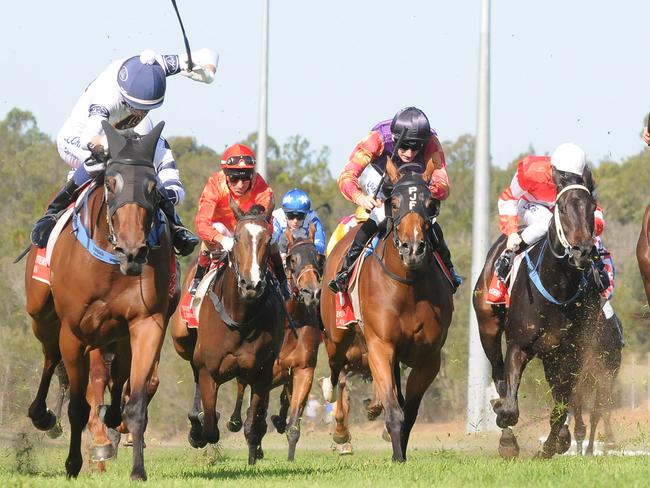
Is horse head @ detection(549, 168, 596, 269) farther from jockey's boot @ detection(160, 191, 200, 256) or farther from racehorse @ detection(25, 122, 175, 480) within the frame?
racehorse @ detection(25, 122, 175, 480)

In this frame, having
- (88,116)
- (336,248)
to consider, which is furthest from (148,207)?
(336,248)

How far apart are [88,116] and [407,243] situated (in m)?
2.82

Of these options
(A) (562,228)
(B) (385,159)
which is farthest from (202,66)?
(A) (562,228)

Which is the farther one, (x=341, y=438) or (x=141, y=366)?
(x=341, y=438)

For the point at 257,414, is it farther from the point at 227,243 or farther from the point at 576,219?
the point at 576,219

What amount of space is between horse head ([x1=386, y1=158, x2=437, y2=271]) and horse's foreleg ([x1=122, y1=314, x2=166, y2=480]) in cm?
219

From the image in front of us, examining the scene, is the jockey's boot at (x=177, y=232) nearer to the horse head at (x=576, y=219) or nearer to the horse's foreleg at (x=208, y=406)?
the horse's foreleg at (x=208, y=406)

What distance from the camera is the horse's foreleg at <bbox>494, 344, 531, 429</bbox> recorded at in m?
12.1

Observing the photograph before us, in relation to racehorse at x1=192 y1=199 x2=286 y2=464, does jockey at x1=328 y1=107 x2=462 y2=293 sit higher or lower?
higher

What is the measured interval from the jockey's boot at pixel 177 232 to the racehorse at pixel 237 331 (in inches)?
35.0

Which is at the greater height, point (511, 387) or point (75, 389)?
point (511, 387)

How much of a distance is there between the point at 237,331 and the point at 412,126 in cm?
247

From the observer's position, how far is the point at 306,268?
644 inches

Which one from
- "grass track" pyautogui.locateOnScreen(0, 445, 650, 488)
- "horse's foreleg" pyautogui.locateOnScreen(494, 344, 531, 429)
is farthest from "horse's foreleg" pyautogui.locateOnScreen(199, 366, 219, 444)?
"horse's foreleg" pyautogui.locateOnScreen(494, 344, 531, 429)
